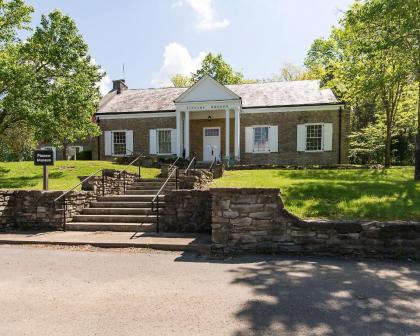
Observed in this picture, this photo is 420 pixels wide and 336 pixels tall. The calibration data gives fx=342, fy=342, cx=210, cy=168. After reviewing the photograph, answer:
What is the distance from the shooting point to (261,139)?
22.5 metres

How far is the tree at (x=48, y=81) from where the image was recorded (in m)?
15.0

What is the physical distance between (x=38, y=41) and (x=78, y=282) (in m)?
15.0

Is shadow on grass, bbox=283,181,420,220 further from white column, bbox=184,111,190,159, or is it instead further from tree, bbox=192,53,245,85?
tree, bbox=192,53,245,85

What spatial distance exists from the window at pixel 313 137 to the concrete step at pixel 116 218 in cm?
1489

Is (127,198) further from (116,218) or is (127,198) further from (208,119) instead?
(208,119)

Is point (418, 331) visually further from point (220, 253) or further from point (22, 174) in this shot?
point (22, 174)

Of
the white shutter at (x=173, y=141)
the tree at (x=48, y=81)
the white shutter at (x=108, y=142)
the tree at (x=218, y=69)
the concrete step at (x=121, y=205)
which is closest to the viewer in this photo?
the concrete step at (x=121, y=205)

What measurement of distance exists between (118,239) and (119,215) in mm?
2005

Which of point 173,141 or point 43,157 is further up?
point 173,141

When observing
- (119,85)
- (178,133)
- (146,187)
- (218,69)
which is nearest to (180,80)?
(218,69)

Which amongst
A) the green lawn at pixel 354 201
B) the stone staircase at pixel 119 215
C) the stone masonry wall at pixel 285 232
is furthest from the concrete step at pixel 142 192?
the stone masonry wall at pixel 285 232

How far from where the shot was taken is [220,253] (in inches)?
275

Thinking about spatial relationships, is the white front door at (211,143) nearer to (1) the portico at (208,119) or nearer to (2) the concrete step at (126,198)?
(1) the portico at (208,119)

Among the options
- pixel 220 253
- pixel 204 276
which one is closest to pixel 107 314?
pixel 204 276
